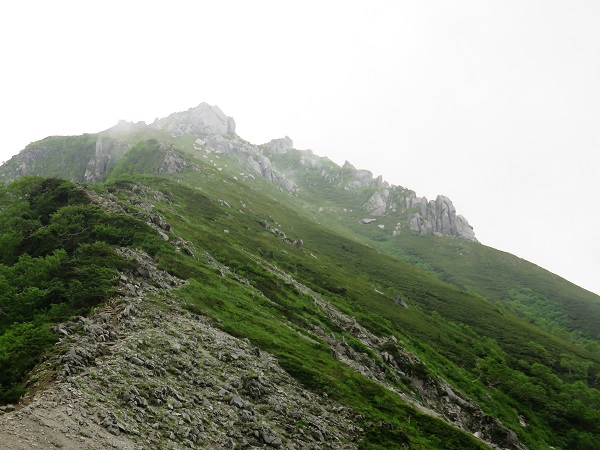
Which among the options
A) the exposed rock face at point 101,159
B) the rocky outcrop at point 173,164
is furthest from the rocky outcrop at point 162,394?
the exposed rock face at point 101,159

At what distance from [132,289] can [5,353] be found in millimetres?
14015

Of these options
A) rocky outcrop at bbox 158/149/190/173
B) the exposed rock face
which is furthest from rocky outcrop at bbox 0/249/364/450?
the exposed rock face

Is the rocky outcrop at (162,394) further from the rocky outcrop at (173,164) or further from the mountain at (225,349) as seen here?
the rocky outcrop at (173,164)

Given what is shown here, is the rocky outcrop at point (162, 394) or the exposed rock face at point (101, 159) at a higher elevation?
the exposed rock face at point (101, 159)

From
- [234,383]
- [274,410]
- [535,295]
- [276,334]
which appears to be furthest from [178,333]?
[535,295]

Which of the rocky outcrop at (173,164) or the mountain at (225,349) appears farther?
the rocky outcrop at (173,164)

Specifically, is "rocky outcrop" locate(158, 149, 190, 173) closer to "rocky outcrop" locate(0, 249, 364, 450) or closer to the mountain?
the mountain

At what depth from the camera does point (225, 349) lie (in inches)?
1326

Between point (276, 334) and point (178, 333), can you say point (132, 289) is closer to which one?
point (178, 333)

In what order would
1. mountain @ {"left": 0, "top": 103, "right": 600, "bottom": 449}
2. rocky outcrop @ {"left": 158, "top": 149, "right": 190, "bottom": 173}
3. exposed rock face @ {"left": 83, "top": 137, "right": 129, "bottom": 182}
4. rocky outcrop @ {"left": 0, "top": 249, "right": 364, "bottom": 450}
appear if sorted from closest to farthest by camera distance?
rocky outcrop @ {"left": 0, "top": 249, "right": 364, "bottom": 450}, mountain @ {"left": 0, "top": 103, "right": 600, "bottom": 449}, rocky outcrop @ {"left": 158, "top": 149, "right": 190, "bottom": 173}, exposed rock face @ {"left": 83, "top": 137, "right": 129, "bottom": 182}

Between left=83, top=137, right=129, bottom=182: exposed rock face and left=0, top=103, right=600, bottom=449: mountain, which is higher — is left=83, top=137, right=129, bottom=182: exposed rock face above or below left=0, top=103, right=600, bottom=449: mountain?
above

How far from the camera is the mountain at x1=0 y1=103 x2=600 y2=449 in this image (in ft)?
69.8

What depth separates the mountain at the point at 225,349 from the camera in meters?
21.3

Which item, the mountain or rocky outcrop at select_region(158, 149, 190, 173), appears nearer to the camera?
the mountain
